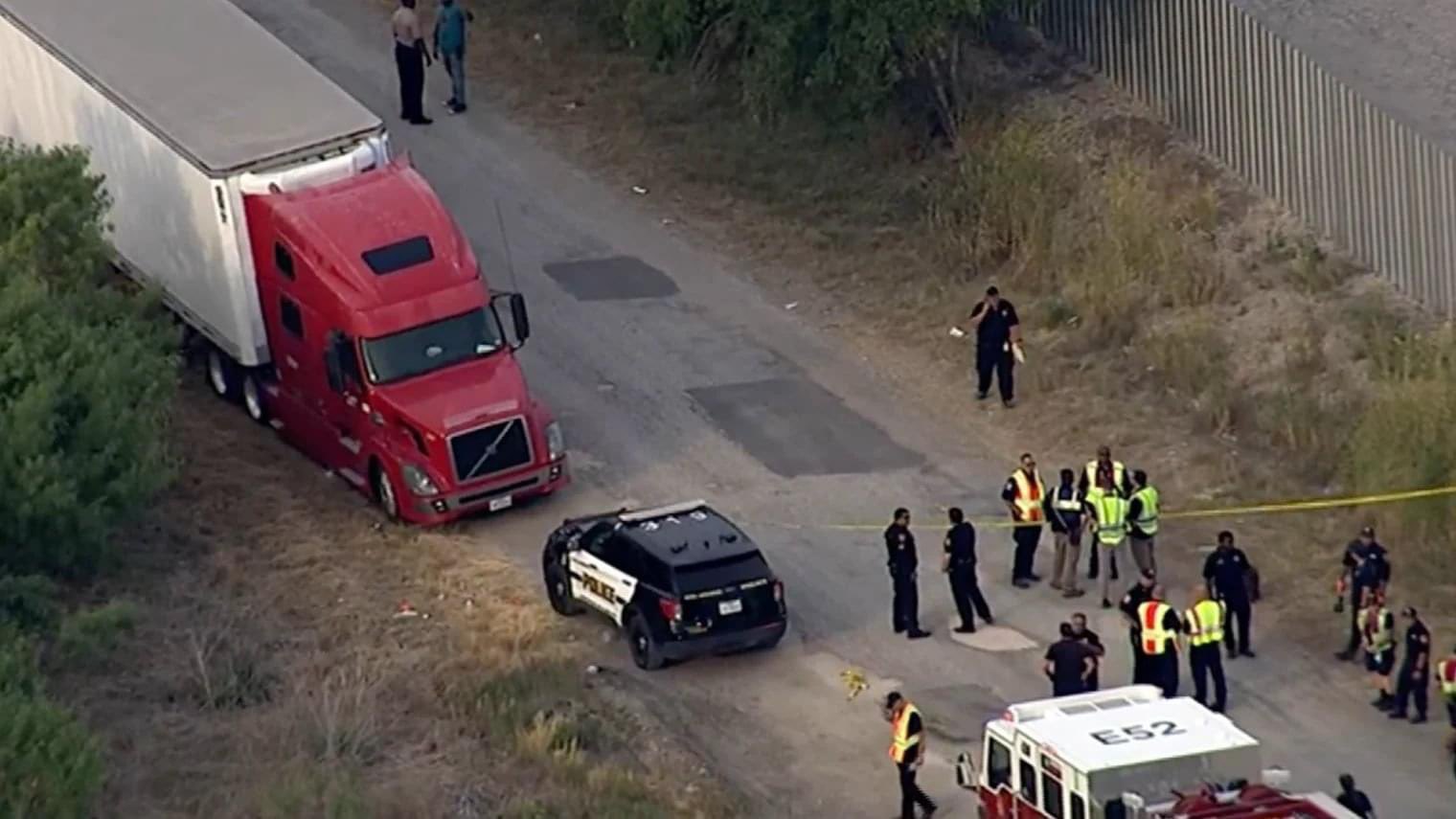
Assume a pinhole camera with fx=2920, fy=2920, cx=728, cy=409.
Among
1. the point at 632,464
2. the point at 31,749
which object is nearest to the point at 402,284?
the point at 632,464

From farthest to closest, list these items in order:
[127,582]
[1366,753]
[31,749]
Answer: [127,582], [1366,753], [31,749]

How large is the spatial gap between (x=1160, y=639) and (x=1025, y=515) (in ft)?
10.3

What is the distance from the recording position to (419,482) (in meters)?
28.9

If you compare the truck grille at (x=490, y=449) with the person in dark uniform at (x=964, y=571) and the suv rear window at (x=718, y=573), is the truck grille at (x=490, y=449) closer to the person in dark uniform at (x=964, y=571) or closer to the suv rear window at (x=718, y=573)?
the suv rear window at (x=718, y=573)

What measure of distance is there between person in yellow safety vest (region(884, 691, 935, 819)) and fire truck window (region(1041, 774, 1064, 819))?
1.89 meters

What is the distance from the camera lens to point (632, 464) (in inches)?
1204

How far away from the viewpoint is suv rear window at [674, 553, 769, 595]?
25.7m

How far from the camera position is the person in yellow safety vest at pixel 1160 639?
24.5m

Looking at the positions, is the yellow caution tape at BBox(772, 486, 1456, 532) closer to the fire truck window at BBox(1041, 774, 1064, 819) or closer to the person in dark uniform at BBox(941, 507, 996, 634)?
the person in dark uniform at BBox(941, 507, 996, 634)

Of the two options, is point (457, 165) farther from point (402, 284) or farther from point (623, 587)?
point (623, 587)

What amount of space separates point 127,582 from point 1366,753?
1178 cm

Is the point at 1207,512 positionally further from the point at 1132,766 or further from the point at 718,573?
the point at 1132,766

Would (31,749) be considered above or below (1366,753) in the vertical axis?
above

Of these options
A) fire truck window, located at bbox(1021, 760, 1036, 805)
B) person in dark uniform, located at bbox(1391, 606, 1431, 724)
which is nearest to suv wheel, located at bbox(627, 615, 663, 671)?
fire truck window, located at bbox(1021, 760, 1036, 805)
